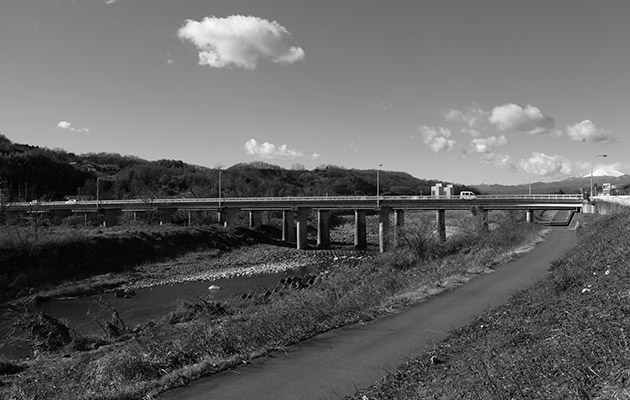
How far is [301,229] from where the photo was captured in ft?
232

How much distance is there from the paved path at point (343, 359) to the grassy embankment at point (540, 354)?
1.92 feet

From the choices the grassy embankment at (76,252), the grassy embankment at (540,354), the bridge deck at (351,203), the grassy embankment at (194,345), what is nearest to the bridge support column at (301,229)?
the bridge deck at (351,203)

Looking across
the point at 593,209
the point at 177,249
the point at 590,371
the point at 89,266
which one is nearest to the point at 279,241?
the point at 177,249

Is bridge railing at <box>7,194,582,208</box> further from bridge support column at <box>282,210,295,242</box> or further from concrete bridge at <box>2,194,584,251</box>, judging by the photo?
bridge support column at <box>282,210,295,242</box>

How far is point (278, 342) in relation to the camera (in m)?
9.39

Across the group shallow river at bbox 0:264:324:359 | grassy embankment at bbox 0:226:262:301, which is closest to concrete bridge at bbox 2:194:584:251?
grassy embankment at bbox 0:226:262:301

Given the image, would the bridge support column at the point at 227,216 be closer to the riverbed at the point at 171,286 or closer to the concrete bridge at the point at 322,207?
the concrete bridge at the point at 322,207

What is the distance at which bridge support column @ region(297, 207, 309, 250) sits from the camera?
228 feet

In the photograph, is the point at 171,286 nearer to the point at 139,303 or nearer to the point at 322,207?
the point at 139,303

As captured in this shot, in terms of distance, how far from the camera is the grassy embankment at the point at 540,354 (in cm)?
502

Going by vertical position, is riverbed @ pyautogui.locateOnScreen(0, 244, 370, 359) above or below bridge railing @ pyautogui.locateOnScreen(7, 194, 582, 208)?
below

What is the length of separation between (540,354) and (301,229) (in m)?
64.7

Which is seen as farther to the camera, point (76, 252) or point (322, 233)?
point (322, 233)

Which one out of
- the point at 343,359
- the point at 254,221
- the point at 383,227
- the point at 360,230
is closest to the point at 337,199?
the point at 360,230
